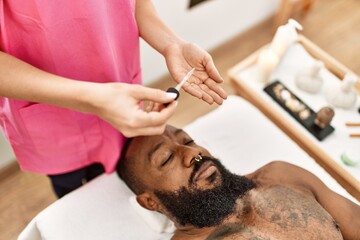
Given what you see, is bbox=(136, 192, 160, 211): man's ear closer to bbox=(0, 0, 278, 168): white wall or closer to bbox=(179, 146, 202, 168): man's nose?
bbox=(179, 146, 202, 168): man's nose

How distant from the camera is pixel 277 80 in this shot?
1924 mm

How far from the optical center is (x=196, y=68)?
120cm

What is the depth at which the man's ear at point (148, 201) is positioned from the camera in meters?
1.28

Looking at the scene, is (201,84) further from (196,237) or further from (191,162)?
(196,237)

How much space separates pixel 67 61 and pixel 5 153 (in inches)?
46.7

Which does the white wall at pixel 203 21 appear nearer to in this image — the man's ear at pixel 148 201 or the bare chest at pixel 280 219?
the man's ear at pixel 148 201

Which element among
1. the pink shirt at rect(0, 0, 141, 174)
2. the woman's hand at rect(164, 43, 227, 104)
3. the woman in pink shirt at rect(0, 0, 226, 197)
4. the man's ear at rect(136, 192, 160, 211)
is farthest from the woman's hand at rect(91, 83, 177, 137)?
the man's ear at rect(136, 192, 160, 211)

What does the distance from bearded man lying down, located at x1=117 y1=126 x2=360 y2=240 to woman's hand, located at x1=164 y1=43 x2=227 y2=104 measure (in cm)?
22

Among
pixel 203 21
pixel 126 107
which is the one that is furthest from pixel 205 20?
pixel 126 107

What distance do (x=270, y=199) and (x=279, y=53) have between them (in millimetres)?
932

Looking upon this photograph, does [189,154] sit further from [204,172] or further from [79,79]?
[79,79]

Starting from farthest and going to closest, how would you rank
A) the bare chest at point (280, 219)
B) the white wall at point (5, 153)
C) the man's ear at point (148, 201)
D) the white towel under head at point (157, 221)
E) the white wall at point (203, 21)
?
the white wall at point (203, 21), the white wall at point (5, 153), the white towel under head at point (157, 221), the man's ear at point (148, 201), the bare chest at point (280, 219)

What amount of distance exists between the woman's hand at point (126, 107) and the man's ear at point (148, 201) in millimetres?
450

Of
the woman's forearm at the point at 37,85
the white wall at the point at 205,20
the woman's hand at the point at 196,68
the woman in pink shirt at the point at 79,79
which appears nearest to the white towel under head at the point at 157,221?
the woman in pink shirt at the point at 79,79
